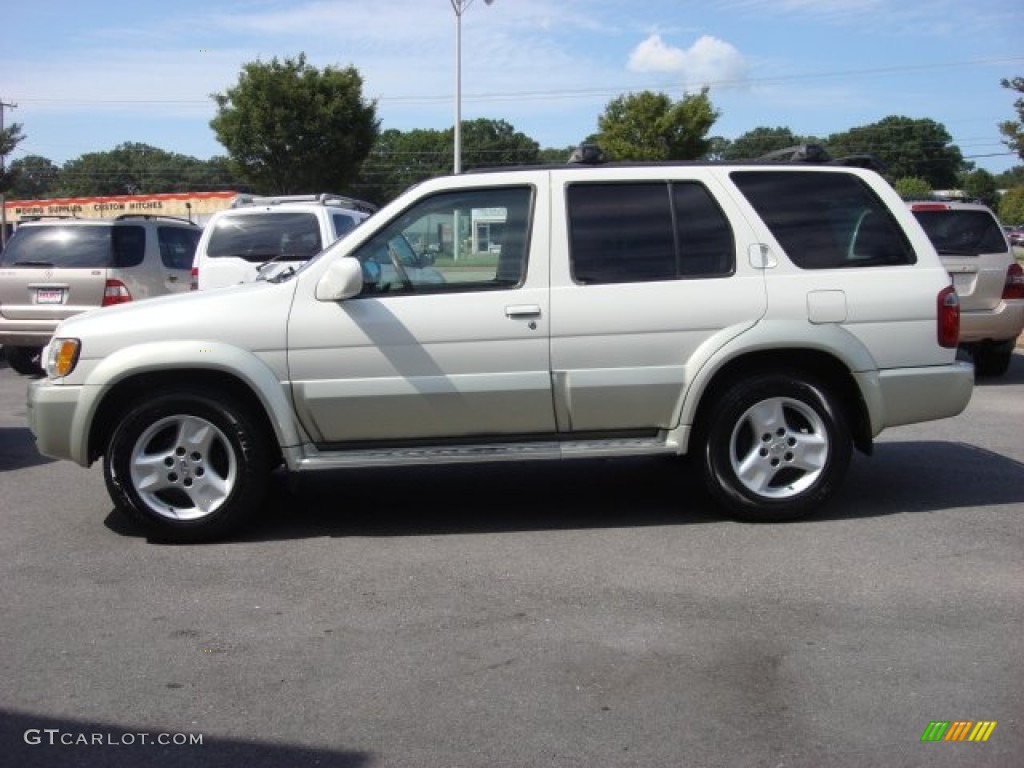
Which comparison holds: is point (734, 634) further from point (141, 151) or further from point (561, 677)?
point (141, 151)

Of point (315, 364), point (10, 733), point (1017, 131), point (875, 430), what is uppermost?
point (1017, 131)

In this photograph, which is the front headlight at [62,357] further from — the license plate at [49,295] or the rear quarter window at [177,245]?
the rear quarter window at [177,245]

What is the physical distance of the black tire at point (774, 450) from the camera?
5.84m

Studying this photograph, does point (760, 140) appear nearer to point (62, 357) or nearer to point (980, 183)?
point (980, 183)

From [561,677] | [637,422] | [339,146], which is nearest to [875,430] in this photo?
[637,422]

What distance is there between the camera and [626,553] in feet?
18.1

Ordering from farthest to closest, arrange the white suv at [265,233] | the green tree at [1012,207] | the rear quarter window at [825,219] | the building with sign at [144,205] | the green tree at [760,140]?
the green tree at [760,140]
the green tree at [1012,207]
the building with sign at [144,205]
the white suv at [265,233]
the rear quarter window at [825,219]

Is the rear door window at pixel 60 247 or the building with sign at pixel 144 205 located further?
the building with sign at pixel 144 205

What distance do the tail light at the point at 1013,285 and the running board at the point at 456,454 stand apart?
6.84 m

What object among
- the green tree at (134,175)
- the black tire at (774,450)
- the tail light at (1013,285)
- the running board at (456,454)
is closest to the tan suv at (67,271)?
the running board at (456,454)

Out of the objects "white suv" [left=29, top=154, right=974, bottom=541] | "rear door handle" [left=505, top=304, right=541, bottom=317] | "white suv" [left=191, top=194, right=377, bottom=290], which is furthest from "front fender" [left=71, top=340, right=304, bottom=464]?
"white suv" [left=191, top=194, right=377, bottom=290]

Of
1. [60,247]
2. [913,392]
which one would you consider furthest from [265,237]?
[913,392]

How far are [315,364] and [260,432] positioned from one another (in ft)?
1.71

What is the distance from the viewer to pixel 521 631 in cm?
445
